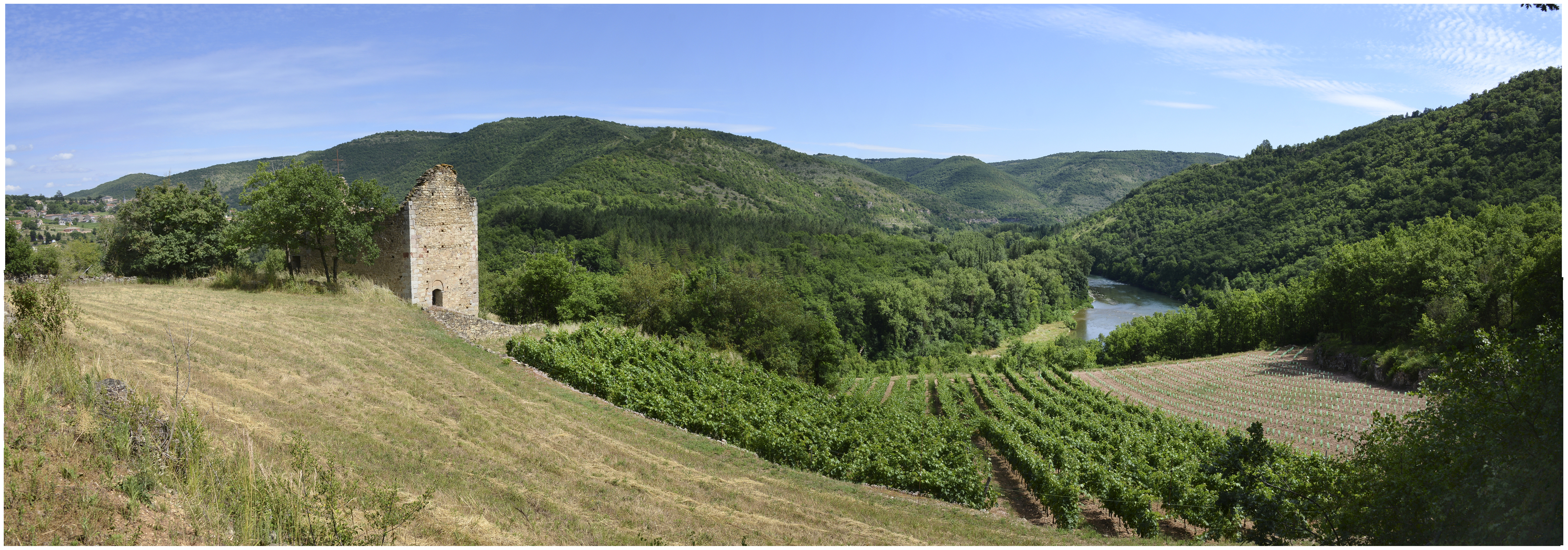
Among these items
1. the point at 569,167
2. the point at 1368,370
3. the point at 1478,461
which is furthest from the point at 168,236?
the point at 569,167

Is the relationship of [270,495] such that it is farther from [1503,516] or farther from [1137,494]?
[1137,494]

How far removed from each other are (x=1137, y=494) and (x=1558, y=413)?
8472mm

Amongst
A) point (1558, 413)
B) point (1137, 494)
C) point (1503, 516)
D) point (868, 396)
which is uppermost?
point (1558, 413)

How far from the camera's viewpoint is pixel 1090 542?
1014 cm

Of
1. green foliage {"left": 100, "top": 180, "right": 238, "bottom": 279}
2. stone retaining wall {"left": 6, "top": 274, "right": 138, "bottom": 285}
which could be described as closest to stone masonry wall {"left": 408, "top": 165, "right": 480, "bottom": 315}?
green foliage {"left": 100, "top": 180, "right": 238, "bottom": 279}

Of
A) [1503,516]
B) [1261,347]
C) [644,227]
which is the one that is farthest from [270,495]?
[644,227]

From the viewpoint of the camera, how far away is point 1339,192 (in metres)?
94.2

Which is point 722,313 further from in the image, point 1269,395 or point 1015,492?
point 1269,395

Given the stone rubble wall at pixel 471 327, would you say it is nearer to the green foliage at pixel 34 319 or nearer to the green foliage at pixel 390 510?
the green foliage at pixel 34 319

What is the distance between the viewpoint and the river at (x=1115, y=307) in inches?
3482

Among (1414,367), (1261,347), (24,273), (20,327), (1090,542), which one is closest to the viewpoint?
(20,327)

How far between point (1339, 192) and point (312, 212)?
115716 mm

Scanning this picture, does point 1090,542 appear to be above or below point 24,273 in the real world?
below

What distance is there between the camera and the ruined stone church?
20.0 meters
